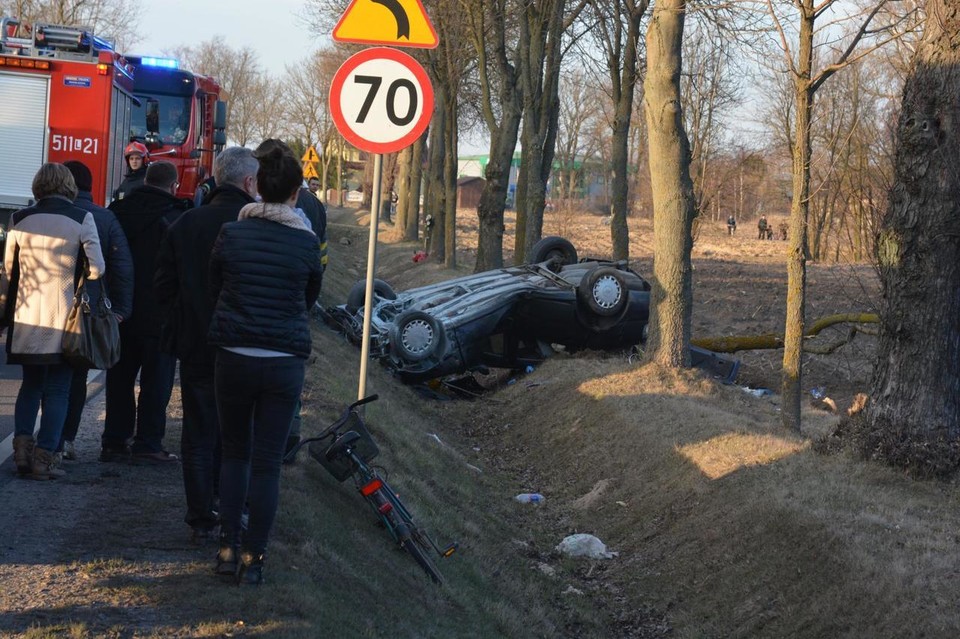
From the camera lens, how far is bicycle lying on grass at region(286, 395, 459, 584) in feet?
22.0

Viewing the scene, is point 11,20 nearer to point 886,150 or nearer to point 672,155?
point 672,155

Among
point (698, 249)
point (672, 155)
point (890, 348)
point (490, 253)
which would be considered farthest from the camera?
point (698, 249)

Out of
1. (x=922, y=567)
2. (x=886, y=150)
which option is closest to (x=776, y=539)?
(x=922, y=567)

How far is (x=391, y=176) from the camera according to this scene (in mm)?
58594

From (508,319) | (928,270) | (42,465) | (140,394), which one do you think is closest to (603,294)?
(508,319)

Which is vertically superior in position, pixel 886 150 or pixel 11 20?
pixel 11 20

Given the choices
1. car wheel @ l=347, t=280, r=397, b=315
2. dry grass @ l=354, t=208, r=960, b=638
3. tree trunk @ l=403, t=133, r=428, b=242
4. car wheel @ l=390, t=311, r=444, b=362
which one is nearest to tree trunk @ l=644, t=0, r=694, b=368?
dry grass @ l=354, t=208, r=960, b=638

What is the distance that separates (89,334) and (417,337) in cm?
779

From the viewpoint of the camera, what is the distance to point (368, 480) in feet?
Result: 22.6

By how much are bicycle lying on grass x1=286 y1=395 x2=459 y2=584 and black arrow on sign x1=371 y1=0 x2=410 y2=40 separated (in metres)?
2.65

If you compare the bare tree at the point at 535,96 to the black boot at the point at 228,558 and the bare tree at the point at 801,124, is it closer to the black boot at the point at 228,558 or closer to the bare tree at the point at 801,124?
the bare tree at the point at 801,124

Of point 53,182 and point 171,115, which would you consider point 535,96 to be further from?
point 53,182

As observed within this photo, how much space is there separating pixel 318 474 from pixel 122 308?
1621 millimetres

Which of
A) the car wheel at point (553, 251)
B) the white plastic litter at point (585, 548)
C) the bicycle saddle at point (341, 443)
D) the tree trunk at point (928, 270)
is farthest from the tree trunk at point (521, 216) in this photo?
the bicycle saddle at point (341, 443)
